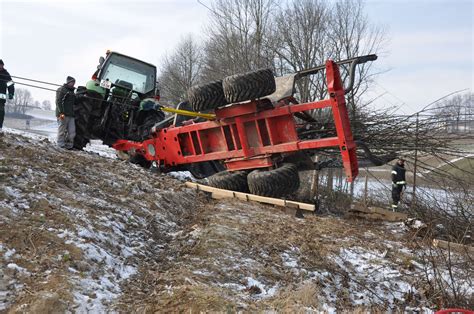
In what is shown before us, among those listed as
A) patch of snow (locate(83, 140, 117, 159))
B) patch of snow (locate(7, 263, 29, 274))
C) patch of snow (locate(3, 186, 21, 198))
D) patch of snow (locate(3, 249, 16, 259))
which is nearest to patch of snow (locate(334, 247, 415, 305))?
patch of snow (locate(7, 263, 29, 274))

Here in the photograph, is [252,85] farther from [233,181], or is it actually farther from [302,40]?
[302,40]

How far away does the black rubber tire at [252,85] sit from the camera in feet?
20.5

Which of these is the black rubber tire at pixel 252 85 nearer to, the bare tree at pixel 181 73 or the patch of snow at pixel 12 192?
the patch of snow at pixel 12 192

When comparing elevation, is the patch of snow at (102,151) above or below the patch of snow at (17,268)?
above

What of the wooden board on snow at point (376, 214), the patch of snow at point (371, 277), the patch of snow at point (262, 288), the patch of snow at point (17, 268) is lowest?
the wooden board on snow at point (376, 214)

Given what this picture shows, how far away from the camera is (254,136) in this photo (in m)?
6.76

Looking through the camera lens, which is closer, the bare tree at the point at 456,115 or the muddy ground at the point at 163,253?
the muddy ground at the point at 163,253

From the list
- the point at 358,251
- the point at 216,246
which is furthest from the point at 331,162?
the point at 216,246

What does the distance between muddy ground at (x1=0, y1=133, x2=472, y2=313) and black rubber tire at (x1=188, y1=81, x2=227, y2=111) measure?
1.48 m

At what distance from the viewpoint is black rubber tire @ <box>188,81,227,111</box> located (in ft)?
22.2

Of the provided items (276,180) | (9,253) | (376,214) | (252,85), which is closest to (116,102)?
(252,85)

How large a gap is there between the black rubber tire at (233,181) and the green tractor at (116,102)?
223 centimetres

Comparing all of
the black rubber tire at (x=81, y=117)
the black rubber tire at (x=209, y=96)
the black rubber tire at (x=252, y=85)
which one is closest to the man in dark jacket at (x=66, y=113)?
the black rubber tire at (x=81, y=117)

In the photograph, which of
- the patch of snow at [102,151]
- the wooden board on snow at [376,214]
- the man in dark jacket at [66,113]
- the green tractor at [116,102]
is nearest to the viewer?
the wooden board on snow at [376,214]
